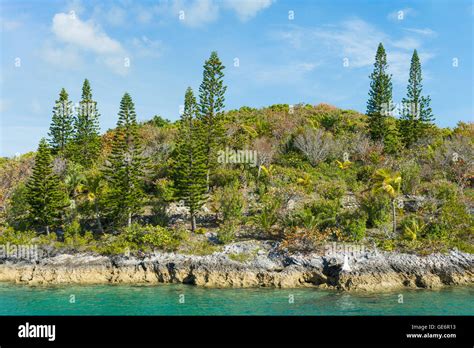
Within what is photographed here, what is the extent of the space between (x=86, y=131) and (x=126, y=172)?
590 inches

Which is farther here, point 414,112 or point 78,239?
point 414,112

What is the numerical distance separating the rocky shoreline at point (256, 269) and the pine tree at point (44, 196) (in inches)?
153

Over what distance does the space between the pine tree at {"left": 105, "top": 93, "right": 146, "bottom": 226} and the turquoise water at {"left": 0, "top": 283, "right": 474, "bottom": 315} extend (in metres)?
7.68

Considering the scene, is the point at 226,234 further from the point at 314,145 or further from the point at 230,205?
the point at 314,145

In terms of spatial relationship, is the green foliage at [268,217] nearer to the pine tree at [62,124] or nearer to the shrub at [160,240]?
the shrub at [160,240]

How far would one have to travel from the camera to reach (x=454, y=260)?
72.3 ft

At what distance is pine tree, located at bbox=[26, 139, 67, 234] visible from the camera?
28.0 meters

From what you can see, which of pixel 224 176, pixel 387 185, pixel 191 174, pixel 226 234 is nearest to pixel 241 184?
pixel 224 176

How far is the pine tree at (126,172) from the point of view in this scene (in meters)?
28.4

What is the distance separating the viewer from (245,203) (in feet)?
98.9
